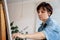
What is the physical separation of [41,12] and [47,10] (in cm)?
6

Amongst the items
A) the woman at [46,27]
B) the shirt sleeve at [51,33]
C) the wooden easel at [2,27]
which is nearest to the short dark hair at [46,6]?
the woman at [46,27]

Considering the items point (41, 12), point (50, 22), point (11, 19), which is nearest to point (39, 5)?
point (41, 12)

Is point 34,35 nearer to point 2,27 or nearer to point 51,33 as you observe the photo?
point 51,33

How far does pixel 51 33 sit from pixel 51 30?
3 cm

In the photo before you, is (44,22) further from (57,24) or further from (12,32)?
(12,32)

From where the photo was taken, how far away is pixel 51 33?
1250mm

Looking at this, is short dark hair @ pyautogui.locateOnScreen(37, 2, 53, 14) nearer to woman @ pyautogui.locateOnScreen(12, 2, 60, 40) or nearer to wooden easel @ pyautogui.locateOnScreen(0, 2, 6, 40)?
woman @ pyautogui.locateOnScreen(12, 2, 60, 40)

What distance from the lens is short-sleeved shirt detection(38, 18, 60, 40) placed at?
4.09 ft

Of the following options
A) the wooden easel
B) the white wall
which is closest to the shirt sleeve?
the white wall

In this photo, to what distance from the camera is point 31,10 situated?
1.33 metres

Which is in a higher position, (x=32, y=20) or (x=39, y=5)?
(x=39, y=5)

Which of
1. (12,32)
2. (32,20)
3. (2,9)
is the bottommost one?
(12,32)

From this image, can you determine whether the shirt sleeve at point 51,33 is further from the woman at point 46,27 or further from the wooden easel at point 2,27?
the wooden easel at point 2,27

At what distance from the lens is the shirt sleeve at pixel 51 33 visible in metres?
1.24
